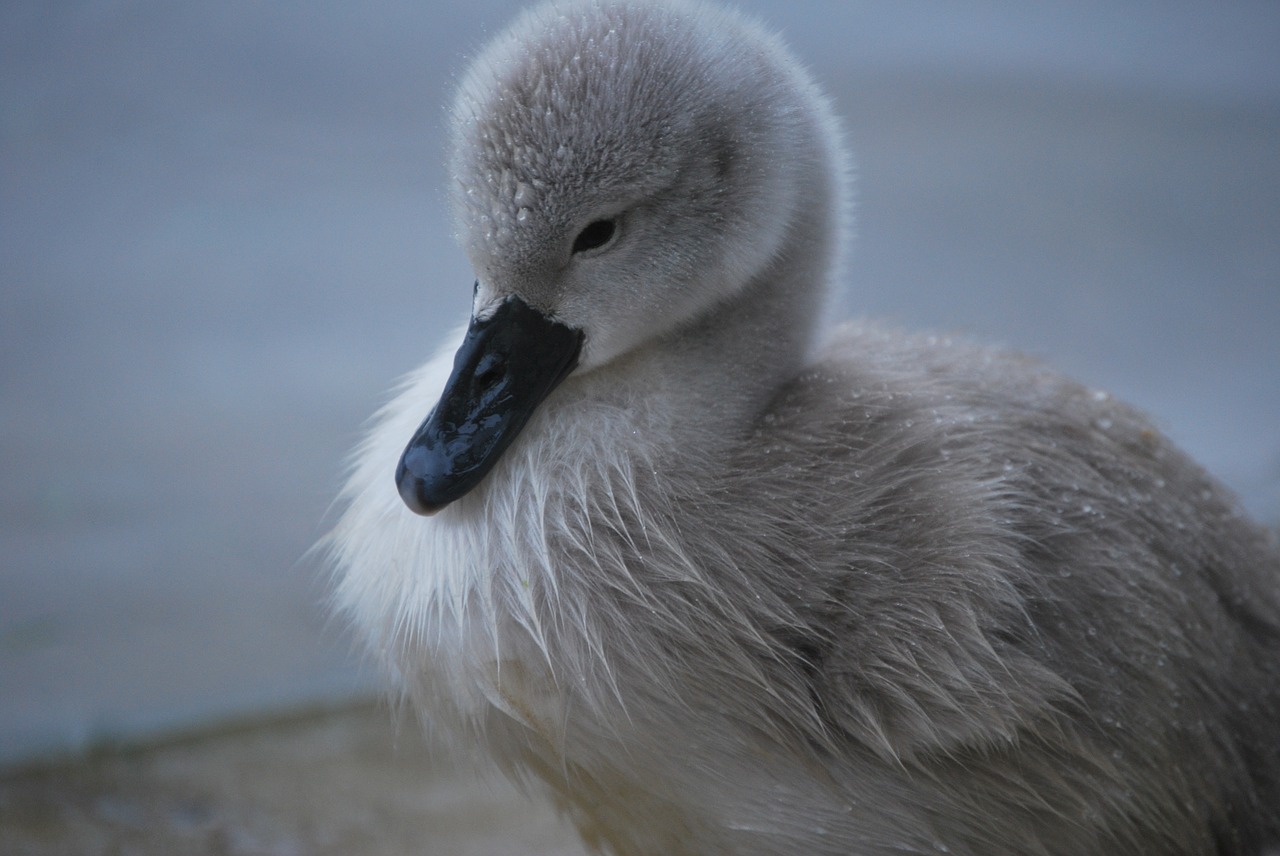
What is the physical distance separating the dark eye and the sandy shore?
Result: 2.99 ft

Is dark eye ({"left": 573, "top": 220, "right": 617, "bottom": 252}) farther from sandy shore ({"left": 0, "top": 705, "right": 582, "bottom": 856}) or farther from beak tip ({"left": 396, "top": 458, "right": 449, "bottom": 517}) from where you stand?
sandy shore ({"left": 0, "top": 705, "right": 582, "bottom": 856})

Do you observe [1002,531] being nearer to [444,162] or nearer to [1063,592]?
[1063,592]

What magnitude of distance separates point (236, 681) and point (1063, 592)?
154cm

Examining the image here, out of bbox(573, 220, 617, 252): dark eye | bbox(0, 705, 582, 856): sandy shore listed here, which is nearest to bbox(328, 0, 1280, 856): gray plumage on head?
bbox(573, 220, 617, 252): dark eye

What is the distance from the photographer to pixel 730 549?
1.20 m

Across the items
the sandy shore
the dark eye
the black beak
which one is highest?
the dark eye

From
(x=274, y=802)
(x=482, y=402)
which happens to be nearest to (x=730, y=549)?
(x=482, y=402)

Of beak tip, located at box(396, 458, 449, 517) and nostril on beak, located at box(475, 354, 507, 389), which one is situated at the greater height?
nostril on beak, located at box(475, 354, 507, 389)

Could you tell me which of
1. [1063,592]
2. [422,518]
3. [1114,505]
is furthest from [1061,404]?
[422,518]

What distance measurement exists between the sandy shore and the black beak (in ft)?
2.38

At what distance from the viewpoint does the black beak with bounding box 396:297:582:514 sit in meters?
1.19

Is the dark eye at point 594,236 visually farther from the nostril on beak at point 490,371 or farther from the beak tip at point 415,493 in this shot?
the beak tip at point 415,493

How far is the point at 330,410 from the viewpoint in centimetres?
277

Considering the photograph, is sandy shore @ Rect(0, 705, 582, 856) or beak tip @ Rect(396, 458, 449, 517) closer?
beak tip @ Rect(396, 458, 449, 517)
